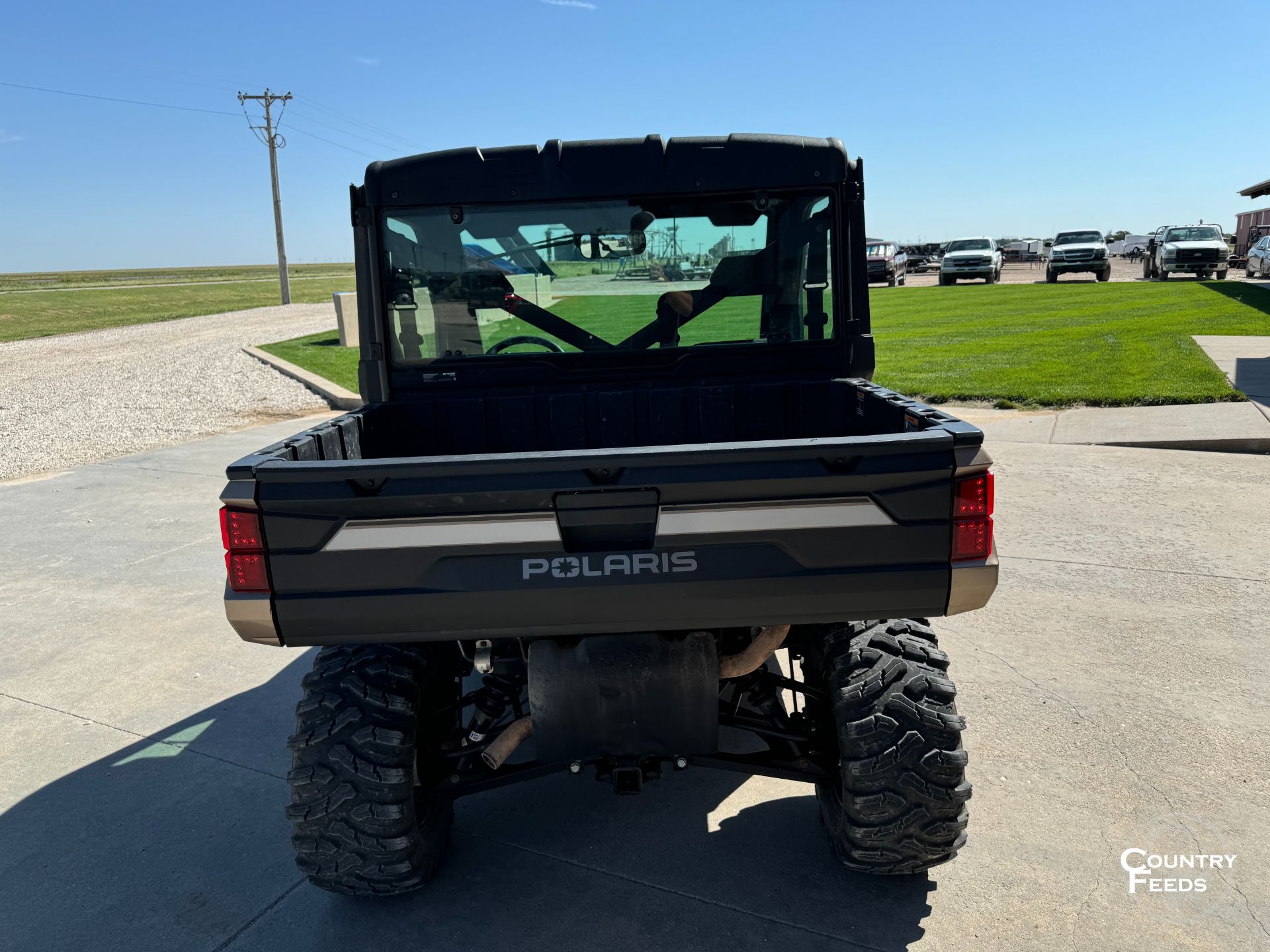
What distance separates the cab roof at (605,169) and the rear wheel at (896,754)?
1.81m

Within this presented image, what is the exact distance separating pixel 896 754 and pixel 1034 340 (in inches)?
562

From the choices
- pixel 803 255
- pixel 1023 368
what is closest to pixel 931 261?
pixel 1023 368

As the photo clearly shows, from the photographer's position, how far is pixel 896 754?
266cm

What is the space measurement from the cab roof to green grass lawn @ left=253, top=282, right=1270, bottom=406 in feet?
1.82

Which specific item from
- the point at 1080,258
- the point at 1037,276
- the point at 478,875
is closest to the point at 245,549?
the point at 478,875

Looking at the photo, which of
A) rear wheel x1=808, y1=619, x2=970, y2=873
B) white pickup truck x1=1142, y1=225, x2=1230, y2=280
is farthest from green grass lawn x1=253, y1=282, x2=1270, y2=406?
white pickup truck x1=1142, y1=225, x2=1230, y2=280

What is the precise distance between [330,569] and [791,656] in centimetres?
170

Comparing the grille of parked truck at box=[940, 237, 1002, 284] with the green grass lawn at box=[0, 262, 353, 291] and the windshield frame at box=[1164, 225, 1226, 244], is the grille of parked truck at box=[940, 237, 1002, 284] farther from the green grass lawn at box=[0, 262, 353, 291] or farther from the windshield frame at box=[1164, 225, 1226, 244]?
the green grass lawn at box=[0, 262, 353, 291]

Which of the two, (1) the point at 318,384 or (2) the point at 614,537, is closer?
(2) the point at 614,537

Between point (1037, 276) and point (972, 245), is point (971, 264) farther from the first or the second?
point (1037, 276)

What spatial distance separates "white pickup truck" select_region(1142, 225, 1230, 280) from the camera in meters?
29.9

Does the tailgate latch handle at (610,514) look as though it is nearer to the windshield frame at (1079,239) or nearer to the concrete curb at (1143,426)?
the concrete curb at (1143,426)

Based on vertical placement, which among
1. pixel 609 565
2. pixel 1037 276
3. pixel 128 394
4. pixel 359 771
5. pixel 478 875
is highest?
pixel 1037 276

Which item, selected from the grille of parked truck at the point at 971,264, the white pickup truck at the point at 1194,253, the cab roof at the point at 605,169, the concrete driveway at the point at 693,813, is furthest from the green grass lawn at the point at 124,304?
the white pickup truck at the point at 1194,253
